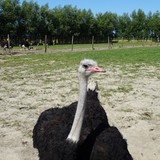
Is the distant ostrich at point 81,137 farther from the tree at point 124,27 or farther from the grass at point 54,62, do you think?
the tree at point 124,27

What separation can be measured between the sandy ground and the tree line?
166 ft

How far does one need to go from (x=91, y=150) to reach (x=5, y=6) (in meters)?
60.3

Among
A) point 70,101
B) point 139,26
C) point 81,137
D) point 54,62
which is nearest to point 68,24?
point 139,26

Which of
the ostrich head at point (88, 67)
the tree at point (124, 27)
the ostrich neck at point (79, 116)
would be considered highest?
the ostrich head at point (88, 67)

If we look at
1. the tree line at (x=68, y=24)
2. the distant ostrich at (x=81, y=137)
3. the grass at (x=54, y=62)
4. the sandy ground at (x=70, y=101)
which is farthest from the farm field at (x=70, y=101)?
the tree line at (x=68, y=24)

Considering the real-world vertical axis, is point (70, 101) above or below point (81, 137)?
below

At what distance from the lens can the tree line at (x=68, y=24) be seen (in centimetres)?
6312

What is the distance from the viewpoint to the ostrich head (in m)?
3.87

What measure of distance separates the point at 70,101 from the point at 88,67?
4.94m

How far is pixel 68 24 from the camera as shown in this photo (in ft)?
249

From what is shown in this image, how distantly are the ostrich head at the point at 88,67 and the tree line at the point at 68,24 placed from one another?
58.6m

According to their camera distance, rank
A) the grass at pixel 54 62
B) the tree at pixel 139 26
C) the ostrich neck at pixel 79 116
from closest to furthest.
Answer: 1. the ostrich neck at pixel 79 116
2. the grass at pixel 54 62
3. the tree at pixel 139 26

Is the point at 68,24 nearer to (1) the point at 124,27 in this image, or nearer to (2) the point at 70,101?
(1) the point at 124,27

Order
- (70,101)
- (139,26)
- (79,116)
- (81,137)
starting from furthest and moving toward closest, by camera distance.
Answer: (139,26) → (70,101) → (81,137) → (79,116)
